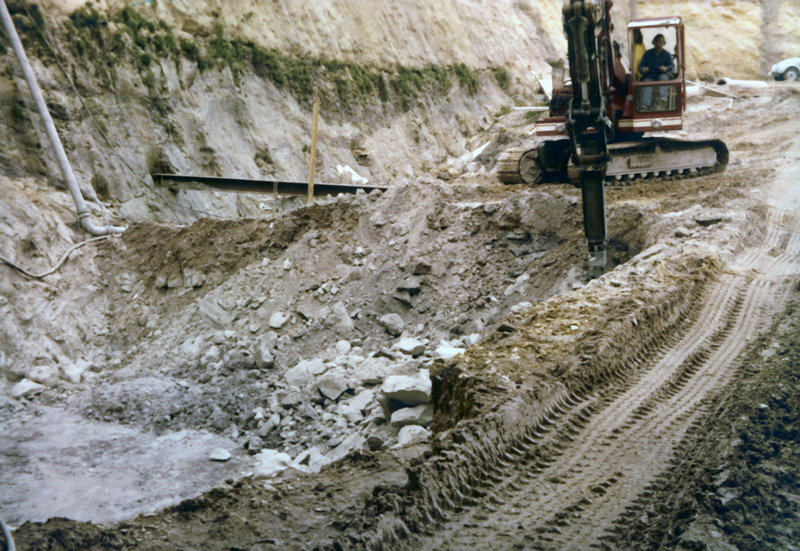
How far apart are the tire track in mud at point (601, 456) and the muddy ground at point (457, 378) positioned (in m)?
0.02

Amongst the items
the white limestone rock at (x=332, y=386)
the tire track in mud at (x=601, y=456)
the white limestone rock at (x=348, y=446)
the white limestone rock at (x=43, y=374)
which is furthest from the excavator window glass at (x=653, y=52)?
the white limestone rock at (x=43, y=374)

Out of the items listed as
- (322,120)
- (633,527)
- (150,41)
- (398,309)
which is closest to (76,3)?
(150,41)

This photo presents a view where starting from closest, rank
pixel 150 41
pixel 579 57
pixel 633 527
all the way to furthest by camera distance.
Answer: pixel 633 527
pixel 579 57
pixel 150 41

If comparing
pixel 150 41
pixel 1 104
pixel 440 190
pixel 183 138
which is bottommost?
pixel 440 190

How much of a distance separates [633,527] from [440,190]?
22.7ft

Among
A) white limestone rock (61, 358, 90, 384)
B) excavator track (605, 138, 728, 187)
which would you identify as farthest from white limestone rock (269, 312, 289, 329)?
excavator track (605, 138, 728, 187)

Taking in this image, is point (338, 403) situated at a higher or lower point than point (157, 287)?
lower

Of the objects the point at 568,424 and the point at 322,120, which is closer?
the point at 568,424

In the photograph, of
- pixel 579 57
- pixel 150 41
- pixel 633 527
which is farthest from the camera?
pixel 150 41

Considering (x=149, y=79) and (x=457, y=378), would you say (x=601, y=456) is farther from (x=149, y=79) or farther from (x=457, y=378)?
(x=149, y=79)

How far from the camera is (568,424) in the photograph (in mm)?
3773

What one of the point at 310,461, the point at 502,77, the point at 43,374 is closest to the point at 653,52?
the point at 310,461

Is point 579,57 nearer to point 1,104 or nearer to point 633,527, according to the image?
point 633,527

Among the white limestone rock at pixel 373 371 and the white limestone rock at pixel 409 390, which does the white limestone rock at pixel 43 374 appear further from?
the white limestone rock at pixel 409 390
